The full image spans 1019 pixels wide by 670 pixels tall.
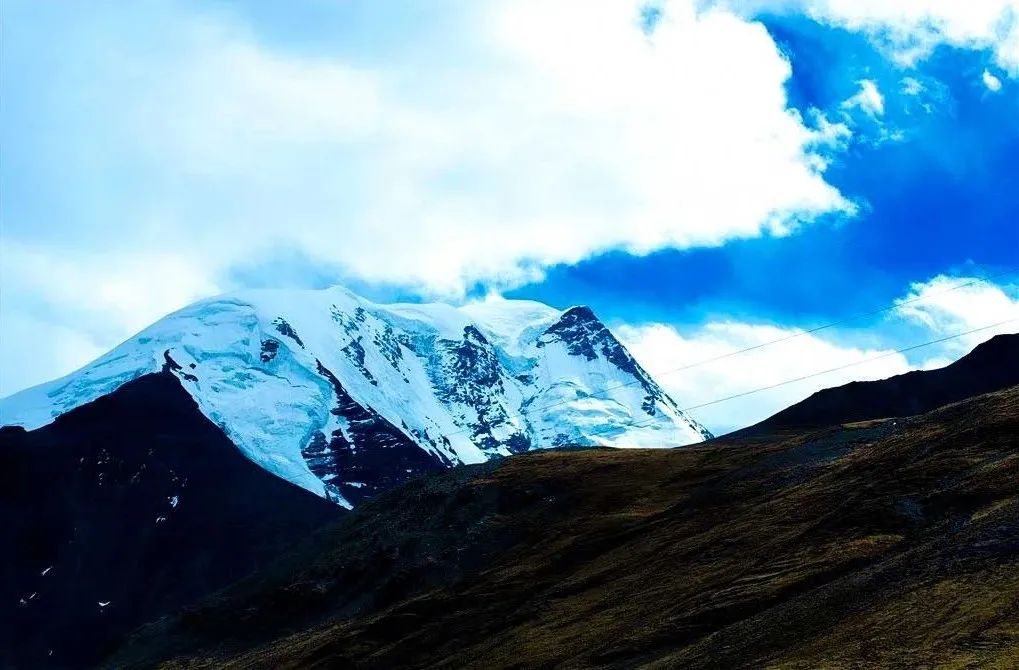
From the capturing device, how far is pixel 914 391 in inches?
5910

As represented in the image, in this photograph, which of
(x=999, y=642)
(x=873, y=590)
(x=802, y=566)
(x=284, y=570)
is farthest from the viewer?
(x=284, y=570)

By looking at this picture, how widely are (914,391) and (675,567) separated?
4039 inches

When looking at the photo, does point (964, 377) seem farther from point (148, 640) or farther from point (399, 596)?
point (148, 640)

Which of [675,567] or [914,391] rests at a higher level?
[914,391]

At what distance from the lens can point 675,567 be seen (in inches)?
2365

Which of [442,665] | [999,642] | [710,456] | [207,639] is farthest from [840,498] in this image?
[207,639]

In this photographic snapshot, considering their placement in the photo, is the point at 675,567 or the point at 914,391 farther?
the point at 914,391

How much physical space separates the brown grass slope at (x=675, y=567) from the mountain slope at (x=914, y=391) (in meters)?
33.2

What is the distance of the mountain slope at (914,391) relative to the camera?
443ft

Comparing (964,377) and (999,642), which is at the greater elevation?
(964,377)

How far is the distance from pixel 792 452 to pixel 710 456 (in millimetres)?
15458

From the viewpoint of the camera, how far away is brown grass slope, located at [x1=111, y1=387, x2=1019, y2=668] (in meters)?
37.4

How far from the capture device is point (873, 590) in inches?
1572

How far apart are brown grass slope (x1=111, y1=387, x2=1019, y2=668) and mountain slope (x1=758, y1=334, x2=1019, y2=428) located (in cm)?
3320
